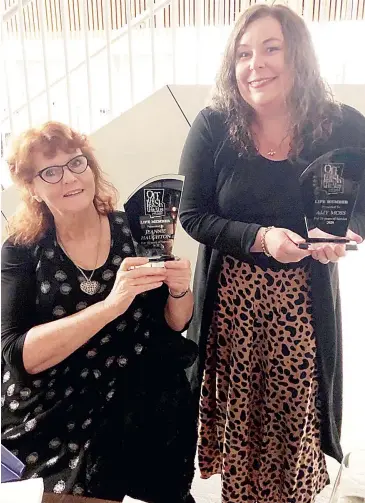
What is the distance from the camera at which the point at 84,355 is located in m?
1.04

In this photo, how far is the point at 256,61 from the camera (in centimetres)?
89

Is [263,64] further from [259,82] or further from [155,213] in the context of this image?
[155,213]

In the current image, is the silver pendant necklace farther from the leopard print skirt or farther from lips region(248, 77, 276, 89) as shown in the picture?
lips region(248, 77, 276, 89)

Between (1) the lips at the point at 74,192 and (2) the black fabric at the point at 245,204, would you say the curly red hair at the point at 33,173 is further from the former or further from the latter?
(2) the black fabric at the point at 245,204

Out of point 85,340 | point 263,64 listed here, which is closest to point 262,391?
point 85,340

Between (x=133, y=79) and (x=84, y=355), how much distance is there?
1.78ft

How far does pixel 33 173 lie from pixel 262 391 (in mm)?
629

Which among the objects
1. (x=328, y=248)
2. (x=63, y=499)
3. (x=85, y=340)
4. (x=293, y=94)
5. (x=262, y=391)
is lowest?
(x=63, y=499)

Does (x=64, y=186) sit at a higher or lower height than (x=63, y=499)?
higher

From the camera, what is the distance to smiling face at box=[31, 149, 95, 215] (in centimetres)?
96

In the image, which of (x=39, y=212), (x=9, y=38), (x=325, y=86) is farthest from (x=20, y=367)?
(x=325, y=86)

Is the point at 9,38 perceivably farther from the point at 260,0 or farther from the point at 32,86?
the point at 260,0

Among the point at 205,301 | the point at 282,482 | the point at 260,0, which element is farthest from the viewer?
the point at 282,482

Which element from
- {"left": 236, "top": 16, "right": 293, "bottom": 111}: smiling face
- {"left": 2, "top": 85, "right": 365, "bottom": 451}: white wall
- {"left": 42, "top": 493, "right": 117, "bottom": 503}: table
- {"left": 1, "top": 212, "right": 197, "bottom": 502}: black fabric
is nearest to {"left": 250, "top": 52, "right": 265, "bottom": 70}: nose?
{"left": 236, "top": 16, "right": 293, "bottom": 111}: smiling face
